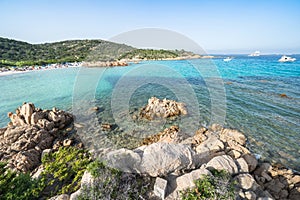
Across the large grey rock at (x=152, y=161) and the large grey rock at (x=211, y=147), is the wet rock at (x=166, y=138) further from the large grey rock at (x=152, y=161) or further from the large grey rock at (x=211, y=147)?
the large grey rock at (x=152, y=161)

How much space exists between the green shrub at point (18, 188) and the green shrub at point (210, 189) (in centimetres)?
353

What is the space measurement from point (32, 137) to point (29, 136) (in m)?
0.17

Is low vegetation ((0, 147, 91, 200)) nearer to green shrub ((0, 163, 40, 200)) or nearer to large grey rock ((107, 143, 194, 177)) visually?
green shrub ((0, 163, 40, 200))

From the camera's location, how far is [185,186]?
3.44m

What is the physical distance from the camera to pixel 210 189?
3.15 m

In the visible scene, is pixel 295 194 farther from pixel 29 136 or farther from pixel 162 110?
pixel 29 136

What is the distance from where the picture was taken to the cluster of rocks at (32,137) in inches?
237

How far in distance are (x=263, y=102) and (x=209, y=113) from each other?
5.71 metres

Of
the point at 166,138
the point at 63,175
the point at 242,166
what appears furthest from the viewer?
the point at 166,138

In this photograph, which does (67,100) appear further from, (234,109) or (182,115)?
(234,109)

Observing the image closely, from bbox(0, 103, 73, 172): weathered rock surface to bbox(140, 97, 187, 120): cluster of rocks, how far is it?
5.00 metres

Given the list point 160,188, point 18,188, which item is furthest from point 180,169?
point 18,188

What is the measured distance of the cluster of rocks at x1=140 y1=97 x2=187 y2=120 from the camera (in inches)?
413

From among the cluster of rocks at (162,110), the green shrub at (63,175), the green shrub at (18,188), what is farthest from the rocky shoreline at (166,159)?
the cluster of rocks at (162,110)
